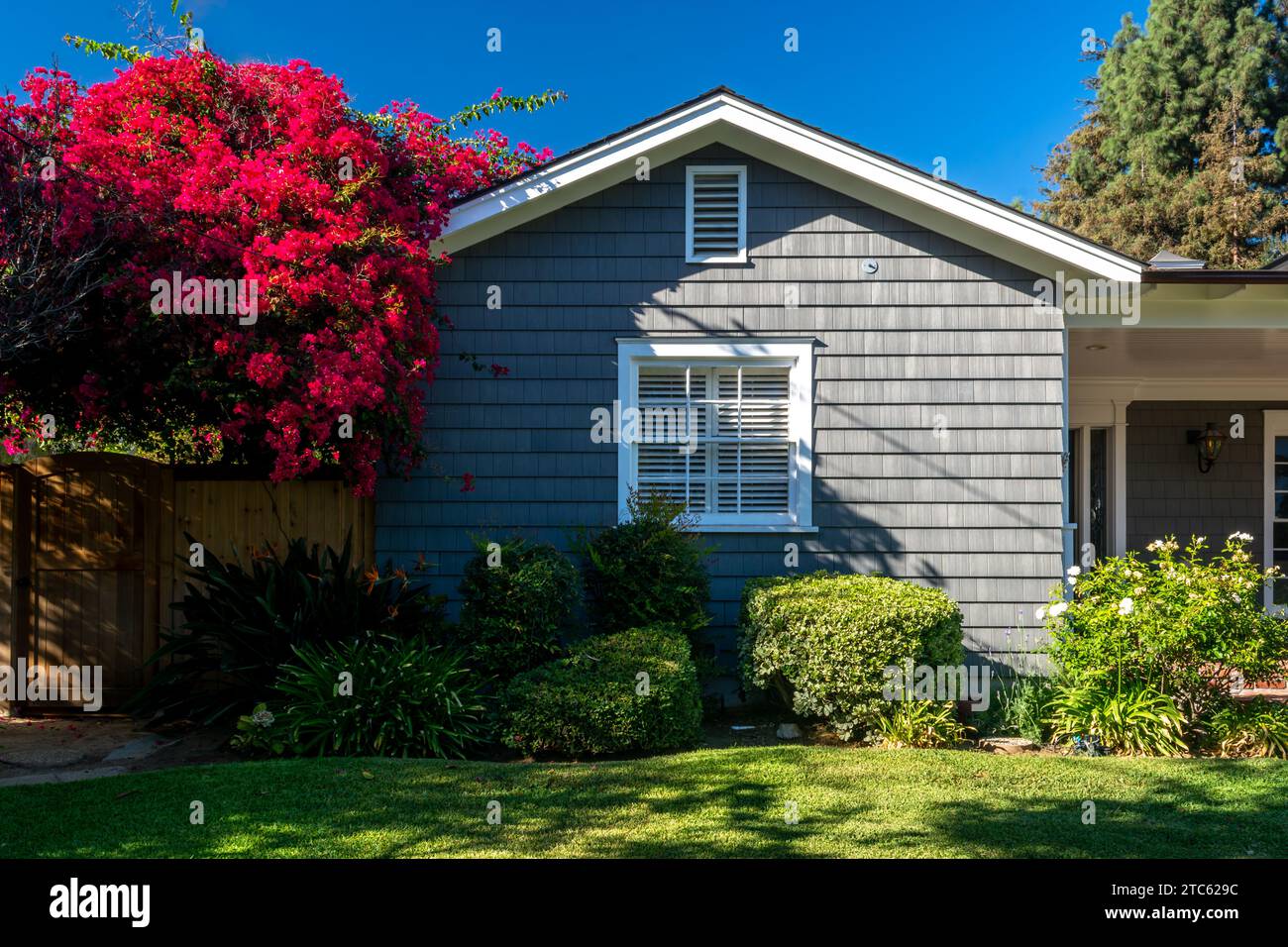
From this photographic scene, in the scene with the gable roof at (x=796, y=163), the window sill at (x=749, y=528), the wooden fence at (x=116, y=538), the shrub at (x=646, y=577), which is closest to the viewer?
the shrub at (x=646, y=577)

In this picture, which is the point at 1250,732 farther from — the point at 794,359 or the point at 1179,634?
the point at 794,359

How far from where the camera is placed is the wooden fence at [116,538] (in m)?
7.29

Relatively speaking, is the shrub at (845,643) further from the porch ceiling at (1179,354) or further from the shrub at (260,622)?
the porch ceiling at (1179,354)

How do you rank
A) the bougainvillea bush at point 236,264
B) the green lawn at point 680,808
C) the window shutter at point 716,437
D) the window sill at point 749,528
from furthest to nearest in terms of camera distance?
the window shutter at point 716,437
the window sill at point 749,528
the bougainvillea bush at point 236,264
the green lawn at point 680,808

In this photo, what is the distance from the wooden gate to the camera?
287 inches

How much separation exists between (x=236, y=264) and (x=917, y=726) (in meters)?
5.79

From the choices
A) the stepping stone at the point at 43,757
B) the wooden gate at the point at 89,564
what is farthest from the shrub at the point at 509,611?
the wooden gate at the point at 89,564

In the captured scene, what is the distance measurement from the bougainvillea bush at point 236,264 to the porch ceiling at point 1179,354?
6.14 meters

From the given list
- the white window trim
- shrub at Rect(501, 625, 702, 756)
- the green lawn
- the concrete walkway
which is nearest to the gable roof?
shrub at Rect(501, 625, 702, 756)

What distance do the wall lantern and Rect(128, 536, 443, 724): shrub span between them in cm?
932

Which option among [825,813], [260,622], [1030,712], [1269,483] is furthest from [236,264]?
[1269,483]

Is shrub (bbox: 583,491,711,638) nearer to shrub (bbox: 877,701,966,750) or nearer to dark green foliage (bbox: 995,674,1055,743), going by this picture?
shrub (bbox: 877,701,966,750)

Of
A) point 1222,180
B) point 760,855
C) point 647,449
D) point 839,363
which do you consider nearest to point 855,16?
point 839,363

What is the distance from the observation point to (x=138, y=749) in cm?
609
